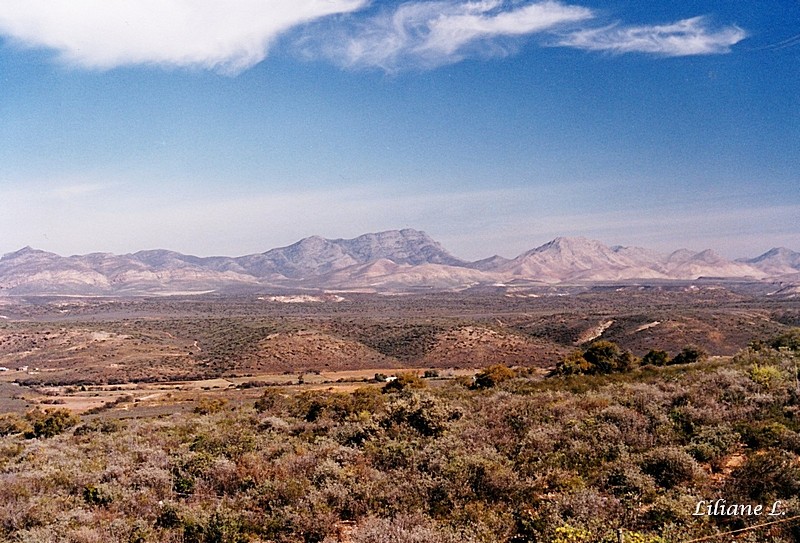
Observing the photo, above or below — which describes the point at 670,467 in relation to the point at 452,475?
above

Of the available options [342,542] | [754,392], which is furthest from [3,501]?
[754,392]

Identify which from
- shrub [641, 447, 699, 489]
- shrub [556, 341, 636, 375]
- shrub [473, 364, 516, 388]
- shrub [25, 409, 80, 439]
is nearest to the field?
shrub [641, 447, 699, 489]

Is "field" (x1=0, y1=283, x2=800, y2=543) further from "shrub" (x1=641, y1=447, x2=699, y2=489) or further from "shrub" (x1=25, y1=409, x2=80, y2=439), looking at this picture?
"shrub" (x1=25, y1=409, x2=80, y2=439)

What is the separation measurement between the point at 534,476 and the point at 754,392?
822 cm

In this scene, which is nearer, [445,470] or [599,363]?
[445,470]

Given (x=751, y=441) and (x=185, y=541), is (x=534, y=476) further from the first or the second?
(x=185, y=541)

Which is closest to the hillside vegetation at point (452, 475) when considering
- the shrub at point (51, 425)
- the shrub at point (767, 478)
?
the shrub at point (767, 478)

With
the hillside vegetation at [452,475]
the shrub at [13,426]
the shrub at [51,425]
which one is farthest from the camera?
the shrub at [13,426]

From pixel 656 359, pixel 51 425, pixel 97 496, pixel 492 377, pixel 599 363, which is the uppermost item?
pixel 97 496

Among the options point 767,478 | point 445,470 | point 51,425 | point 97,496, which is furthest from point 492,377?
point 51,425

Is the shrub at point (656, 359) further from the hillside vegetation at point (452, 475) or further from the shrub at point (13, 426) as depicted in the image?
the shrub at point (13, 426)

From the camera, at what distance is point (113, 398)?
53406mm

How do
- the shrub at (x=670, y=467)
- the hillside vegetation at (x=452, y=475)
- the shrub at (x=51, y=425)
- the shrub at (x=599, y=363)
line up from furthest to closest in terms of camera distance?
1. the shrub at (x=599, y=363)
2. the shrub at (x=51, y=425)
3. the shrub at (x=670, y=467)
4. the hillside vegetation at (x=452, y=475)

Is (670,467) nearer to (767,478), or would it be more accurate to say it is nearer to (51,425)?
(767,478)
